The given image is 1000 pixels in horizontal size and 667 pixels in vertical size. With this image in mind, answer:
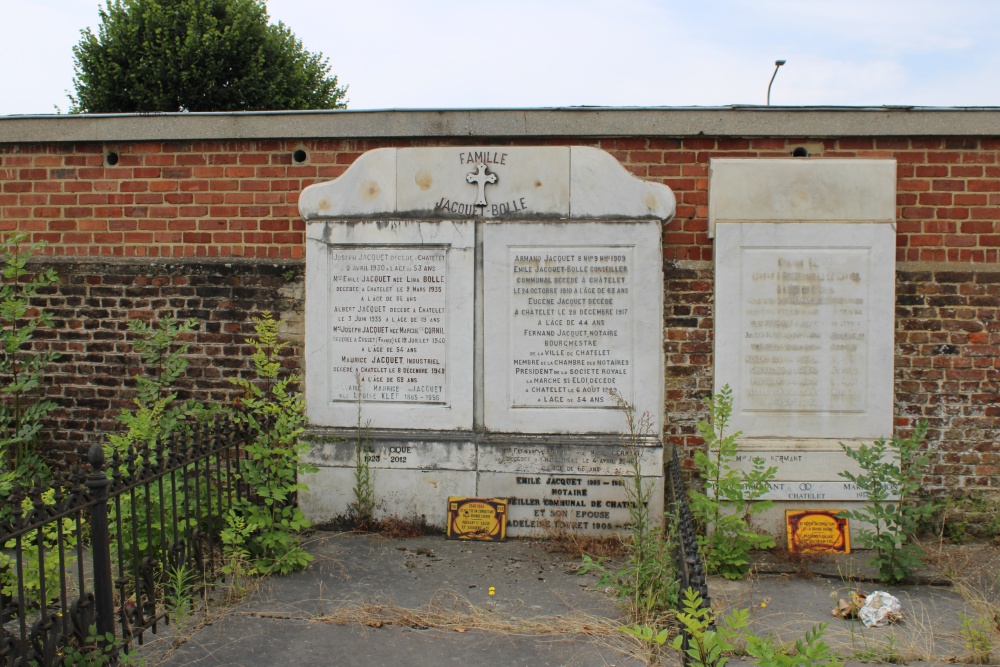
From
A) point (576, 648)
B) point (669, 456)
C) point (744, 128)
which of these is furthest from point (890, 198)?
point (576, 648)

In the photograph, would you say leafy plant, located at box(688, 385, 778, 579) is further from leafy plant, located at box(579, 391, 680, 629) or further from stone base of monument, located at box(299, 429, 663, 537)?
stone base of monument, located at box(299, 429, 663, 537)

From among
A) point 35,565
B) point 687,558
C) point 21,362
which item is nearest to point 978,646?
point 687,558

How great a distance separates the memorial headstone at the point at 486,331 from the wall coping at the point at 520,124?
265mm

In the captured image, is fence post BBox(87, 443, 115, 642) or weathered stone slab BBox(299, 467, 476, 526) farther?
weathered stone slab BBox(299, 467, 476, 526)

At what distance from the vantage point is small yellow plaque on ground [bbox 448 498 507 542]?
537 centimetres

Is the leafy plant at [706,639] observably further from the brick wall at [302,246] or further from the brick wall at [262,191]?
the brick wall at [262,191]

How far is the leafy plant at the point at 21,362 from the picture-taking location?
5531 millimetres

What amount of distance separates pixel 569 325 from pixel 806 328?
1.64m

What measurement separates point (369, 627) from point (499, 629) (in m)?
0.66

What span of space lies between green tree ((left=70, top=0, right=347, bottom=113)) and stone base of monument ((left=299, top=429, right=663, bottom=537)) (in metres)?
10.8

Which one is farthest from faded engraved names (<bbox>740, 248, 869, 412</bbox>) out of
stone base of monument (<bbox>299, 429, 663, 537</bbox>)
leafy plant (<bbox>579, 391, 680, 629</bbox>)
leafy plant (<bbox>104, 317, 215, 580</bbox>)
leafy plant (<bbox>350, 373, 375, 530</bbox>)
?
leafy plant (<bbox>104, 317, 215, 580</bbox>)

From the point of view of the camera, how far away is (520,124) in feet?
18.4

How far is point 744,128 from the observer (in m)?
5.51

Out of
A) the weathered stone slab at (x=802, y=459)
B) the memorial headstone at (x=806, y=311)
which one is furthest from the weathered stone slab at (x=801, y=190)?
the weathered stone slab at (x=802, y=459)
